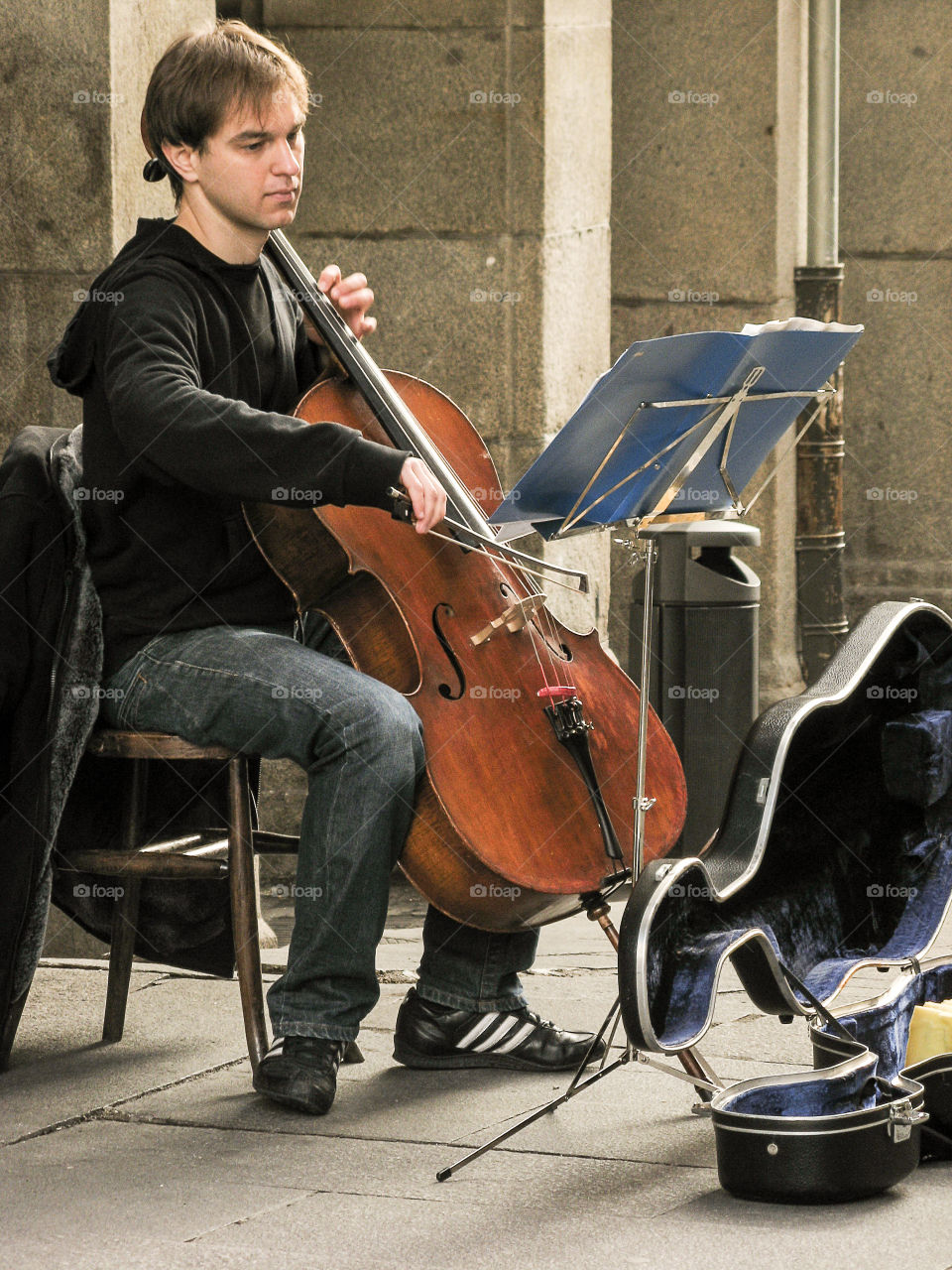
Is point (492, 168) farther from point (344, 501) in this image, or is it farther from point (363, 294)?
point (344, 501)

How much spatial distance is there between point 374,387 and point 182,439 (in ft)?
1.24

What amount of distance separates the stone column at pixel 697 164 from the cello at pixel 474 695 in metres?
2.99

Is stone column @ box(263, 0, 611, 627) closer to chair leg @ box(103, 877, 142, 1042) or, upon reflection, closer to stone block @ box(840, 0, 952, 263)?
chair leg @ box(103, 877, 142, 1042)

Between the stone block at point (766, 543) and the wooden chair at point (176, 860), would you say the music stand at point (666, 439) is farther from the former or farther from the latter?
the stone block at point (766, 543)

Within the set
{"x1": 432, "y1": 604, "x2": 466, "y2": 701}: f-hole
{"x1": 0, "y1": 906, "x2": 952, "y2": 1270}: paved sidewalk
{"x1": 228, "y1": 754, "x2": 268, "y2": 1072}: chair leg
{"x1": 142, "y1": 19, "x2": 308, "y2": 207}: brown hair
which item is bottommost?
{"x1": 0, "y1": 906, "x2": 952, "y2": 1270}: paved sidewalk

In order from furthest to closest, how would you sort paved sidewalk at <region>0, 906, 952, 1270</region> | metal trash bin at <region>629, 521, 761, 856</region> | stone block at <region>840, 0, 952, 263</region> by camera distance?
stone block at <region>840, 0, 952, 263</region>
metal trash bin at <region>629, 521, 761, 856</region>
paved sidewalk at <region>0, 906, 952, 1270</region>

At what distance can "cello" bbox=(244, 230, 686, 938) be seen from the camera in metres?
2.95

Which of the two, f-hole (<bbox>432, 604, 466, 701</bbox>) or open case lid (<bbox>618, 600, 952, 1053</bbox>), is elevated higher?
f-hole (<bbox>432, 604, 466, 701</bbox>)

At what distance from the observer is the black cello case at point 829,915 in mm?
2482

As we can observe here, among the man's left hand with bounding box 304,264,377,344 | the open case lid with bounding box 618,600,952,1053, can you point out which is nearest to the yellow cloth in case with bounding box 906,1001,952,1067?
the open case lid with bounding box 618,600,952,1053

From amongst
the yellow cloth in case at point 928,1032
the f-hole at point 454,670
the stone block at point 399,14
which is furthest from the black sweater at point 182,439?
the stone block at point 399,14

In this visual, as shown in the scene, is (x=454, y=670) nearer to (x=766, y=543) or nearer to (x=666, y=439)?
(x=666, y=439)

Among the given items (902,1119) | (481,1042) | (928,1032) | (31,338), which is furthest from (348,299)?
(902,1119)

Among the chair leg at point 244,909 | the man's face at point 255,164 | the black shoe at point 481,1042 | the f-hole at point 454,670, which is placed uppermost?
the man's face at point 255,164
